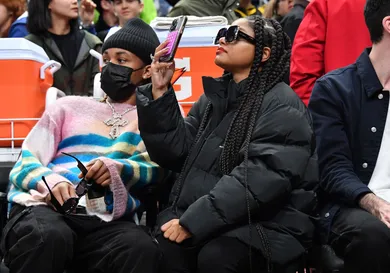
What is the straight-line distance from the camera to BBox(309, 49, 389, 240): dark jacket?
4195 millimetres

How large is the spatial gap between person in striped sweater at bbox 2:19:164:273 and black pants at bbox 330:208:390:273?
907 millimetres

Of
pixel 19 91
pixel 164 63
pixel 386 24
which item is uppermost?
pixel 386 24

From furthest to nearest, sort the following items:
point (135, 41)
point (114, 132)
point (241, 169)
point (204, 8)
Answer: point (204, 8) < point (135, 41) < point (114, 132) < point (241, 169)

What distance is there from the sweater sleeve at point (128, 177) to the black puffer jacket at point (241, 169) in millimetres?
138

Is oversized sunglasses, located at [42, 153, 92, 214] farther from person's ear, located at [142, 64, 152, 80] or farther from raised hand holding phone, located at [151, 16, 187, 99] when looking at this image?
person's ear, located at [142, 64, 152, 80]

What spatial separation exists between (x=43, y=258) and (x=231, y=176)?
98 centimetres

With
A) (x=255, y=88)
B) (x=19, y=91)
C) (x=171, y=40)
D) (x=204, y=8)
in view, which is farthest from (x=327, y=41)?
(x=19, y=91)

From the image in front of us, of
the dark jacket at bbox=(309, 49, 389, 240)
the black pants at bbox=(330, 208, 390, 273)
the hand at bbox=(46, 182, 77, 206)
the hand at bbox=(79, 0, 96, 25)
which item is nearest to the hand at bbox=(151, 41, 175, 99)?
the hand at bbox=(46, 182, 77, 206)

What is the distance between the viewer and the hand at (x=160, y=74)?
167 inches

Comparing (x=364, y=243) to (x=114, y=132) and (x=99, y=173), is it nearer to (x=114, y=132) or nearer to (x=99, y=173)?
(x=99, y=173)

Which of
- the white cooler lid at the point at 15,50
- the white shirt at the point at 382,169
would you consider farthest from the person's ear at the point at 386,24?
the white cooler lid at the point at 15,50

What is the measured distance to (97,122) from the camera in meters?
4.67

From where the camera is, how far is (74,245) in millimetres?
4211

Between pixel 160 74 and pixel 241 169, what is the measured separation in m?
0.70
